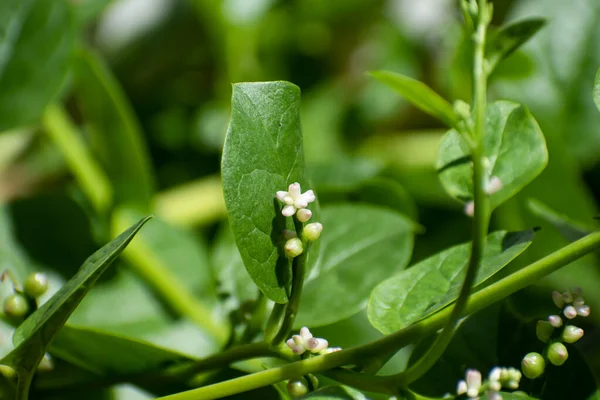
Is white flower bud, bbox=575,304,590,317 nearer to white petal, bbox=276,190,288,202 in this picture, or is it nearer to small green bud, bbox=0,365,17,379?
white petal, bbox=276,190,288,202

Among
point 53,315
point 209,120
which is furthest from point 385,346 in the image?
point 209,120

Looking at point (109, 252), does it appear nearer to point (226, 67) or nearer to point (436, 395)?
point (436, 395)

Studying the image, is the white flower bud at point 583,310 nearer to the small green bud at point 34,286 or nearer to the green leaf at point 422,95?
the green leaf at point 422,95

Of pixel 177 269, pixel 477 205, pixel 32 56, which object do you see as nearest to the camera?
pixel 477 205

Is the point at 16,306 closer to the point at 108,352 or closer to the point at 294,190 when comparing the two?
the point at 108,352

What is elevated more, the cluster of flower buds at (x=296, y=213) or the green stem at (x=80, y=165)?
the cluster of flower buds at (x=296, y=213)

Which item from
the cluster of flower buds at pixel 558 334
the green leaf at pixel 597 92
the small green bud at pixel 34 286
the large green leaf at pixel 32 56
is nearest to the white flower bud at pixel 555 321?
the cluster of flower buds at pixel 558 334
